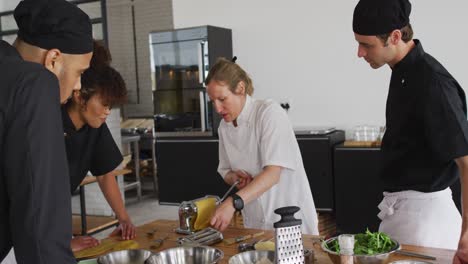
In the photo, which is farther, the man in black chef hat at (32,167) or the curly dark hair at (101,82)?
the curly dark hair at (101,82)

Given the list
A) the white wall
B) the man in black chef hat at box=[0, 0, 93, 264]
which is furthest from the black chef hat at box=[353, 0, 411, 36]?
the white wall

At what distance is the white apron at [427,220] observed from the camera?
77.6 inches

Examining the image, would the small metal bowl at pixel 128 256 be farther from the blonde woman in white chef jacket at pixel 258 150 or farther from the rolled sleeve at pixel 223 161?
the rolled sleeve at pixel 223 161

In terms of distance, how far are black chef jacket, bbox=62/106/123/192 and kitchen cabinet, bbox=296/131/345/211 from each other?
256 cm

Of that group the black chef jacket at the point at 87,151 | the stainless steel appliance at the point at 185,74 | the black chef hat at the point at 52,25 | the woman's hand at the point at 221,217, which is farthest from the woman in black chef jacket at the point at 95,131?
the stainless steel appliance at the point at 185,74

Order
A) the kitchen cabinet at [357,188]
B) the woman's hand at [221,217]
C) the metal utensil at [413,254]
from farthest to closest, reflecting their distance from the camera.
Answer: the kitchen cabinet at [357,188] < the woman's hand at [221,217] < the metal utensil at [413,254]

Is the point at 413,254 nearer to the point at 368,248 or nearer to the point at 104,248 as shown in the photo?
the point at 368,248

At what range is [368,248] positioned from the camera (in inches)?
64.8

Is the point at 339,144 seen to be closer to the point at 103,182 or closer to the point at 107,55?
the point at 103,182

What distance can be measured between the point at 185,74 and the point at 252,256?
13.3ft

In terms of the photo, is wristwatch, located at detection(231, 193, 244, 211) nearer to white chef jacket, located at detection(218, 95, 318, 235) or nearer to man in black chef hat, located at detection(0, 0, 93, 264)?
white chef jacket, located at detection(218, 95, 318, 235)

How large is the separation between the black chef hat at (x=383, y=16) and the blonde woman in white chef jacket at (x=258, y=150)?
64 cm

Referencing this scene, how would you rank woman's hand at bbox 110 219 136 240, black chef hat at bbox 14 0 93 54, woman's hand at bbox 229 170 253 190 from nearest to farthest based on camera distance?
black chef hat at bbox 14 0 93 54
woman's hand at bbox 110 219 136 240
woman's hand at bbox 229 170 253 190

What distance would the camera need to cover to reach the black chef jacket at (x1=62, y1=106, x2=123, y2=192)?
2.25 meters
